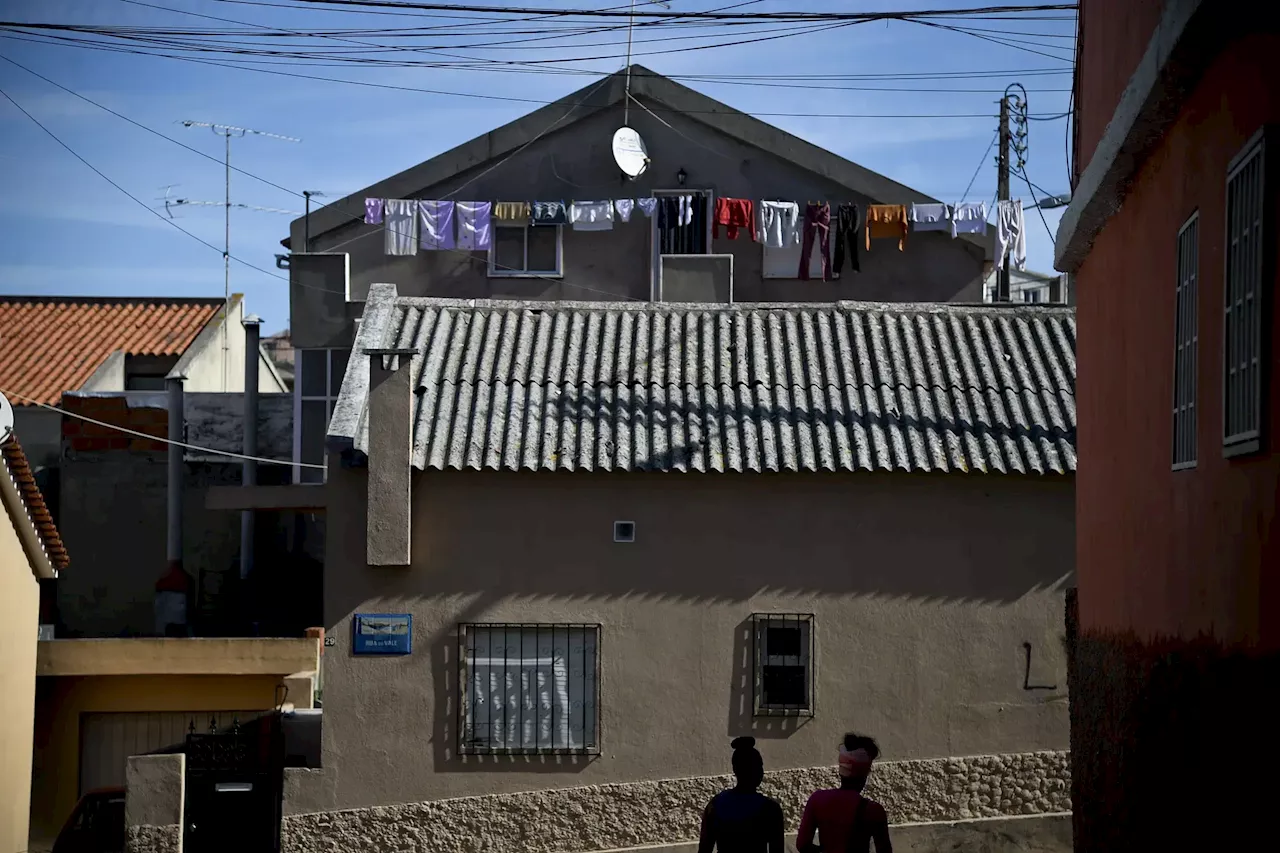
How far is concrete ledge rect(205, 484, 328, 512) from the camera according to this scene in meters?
16.3

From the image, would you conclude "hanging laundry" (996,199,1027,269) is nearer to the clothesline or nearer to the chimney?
the clothesline

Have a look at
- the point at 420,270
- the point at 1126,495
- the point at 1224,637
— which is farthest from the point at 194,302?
the point at 1224,637

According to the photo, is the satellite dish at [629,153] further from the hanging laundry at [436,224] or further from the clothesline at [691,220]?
the hanging laundry at [436,224]

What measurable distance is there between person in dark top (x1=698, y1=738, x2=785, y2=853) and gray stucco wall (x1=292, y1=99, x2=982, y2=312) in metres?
18.7

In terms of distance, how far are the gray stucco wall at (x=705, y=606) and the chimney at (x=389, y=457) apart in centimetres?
25

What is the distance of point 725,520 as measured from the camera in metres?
15.5

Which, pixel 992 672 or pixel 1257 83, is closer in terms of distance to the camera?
pixel 1257 83

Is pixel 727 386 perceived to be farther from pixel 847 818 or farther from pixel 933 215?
pixel 933 215

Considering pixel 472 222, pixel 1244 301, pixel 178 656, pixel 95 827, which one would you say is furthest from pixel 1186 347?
pixel 472 222

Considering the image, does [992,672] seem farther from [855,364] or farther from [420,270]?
[420,270]

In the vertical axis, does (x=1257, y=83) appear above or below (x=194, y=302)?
below

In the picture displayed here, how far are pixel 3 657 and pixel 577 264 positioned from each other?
473 inches

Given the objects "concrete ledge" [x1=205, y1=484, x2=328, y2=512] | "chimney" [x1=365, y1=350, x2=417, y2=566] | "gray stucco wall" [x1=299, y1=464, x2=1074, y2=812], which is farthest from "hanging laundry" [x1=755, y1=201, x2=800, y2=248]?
"chimney" [x1=365, y1=350, x2=417, y2=566]

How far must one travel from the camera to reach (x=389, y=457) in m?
15.1
